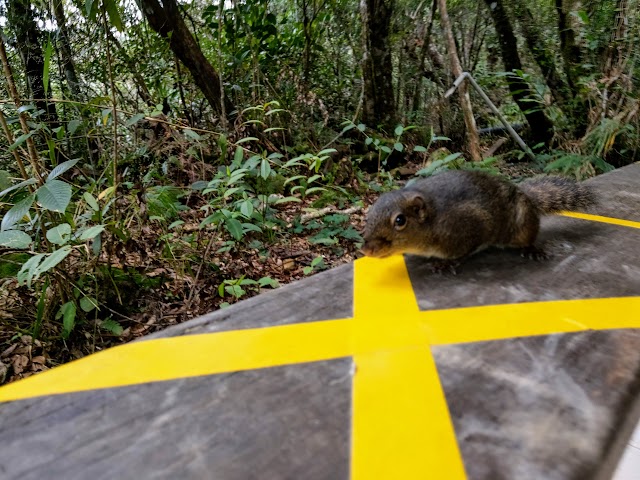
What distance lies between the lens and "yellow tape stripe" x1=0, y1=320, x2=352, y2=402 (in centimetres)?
135

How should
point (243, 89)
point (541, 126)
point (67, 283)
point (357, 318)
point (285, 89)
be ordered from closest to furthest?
point (357, 318) < point (67, 283) < point (243, 89) < point (285, 89) < point (541, 126)

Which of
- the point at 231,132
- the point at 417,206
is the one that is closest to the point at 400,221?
the point at 417,206

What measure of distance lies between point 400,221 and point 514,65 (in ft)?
24.1

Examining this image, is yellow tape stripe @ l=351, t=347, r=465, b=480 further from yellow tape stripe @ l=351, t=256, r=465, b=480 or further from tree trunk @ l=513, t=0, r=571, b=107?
tree trunk @ l=513, t=0, r=571, b=107

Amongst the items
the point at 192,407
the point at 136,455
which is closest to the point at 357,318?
the point at 192,407

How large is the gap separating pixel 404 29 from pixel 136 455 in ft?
28.4

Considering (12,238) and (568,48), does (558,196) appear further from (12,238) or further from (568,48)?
(568,48)

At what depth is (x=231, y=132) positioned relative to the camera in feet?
18.6

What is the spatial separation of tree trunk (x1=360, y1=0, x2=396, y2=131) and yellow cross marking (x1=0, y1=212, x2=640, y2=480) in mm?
6099

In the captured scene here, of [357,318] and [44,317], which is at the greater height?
[357,318]

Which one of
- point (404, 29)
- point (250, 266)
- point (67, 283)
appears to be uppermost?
point (404, 29)

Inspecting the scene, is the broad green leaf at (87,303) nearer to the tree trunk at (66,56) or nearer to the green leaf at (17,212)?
the green leaf at (17,212)

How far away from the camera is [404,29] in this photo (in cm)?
820

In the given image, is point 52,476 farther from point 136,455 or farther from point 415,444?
point 415,444
